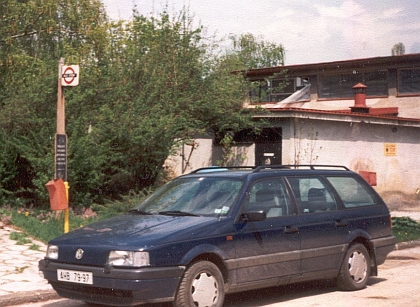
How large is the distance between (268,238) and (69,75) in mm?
4860

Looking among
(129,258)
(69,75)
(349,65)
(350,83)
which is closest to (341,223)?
(129,258)

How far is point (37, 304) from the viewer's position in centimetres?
866

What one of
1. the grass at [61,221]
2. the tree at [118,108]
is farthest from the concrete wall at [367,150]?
the grass at [61,221]

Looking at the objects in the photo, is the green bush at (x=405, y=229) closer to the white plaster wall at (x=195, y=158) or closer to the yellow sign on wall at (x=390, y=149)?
the yellow sign on wall at (x=390, y=149)

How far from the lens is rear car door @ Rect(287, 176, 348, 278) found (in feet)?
28.5

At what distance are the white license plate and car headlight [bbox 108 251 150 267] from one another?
0.31 m

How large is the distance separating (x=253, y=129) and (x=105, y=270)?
13579 mm

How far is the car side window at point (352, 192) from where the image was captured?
9.51 metres

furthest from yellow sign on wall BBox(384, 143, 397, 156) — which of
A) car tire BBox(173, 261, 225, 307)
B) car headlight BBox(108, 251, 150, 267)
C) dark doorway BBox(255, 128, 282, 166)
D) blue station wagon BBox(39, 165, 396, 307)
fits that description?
car headlight BBox(108, 251, 150, 267)

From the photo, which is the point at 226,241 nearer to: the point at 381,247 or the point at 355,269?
the point at 355,269

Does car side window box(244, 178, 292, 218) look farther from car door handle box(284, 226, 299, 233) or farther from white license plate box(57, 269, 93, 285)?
white license plate box(57, 269, 93, 285)

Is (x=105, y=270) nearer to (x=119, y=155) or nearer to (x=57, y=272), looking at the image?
(x=57, y=272)

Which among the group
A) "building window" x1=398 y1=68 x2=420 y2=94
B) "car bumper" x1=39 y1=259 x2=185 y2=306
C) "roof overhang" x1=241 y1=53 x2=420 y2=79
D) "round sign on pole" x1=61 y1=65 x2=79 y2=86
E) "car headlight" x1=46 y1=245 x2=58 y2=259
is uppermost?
"roof overhang" x1=241 y1=53 x2=420 y2=79

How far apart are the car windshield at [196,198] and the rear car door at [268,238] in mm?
230
